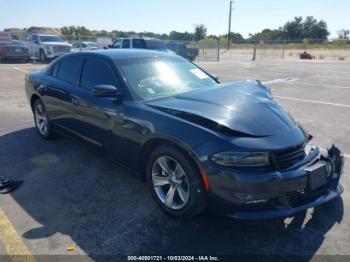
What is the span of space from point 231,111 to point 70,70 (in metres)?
2.64

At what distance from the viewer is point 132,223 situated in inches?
122

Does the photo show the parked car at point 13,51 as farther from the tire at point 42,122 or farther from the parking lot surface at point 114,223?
the parking lot surface at point 114,223

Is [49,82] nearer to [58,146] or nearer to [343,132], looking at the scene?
[58,146]

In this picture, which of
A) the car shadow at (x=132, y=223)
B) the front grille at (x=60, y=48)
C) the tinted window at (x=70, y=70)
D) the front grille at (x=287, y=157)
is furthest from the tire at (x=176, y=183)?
the front grille at (x=60, y=48)

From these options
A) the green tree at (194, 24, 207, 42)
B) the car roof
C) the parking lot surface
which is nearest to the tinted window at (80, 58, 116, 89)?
the car roof

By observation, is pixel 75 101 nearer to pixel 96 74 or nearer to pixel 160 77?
pixel 96 74

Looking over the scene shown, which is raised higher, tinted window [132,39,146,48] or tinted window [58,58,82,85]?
tinted window [132,39,146,48]

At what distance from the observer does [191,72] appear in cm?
435

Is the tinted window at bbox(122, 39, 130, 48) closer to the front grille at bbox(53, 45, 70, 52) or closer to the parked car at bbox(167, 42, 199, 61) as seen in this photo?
the front grille at bbox(53, 45, 70, 52)

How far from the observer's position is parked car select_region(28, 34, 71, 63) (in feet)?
64.5

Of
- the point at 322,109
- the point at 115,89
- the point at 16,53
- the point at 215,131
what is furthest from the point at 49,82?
the point at 16,53

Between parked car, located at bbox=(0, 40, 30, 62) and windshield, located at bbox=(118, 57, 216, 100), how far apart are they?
1821cm

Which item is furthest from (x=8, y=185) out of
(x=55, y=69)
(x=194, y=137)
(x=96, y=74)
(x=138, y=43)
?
(x=138, y=43)

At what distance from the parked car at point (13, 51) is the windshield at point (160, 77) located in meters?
18.2
